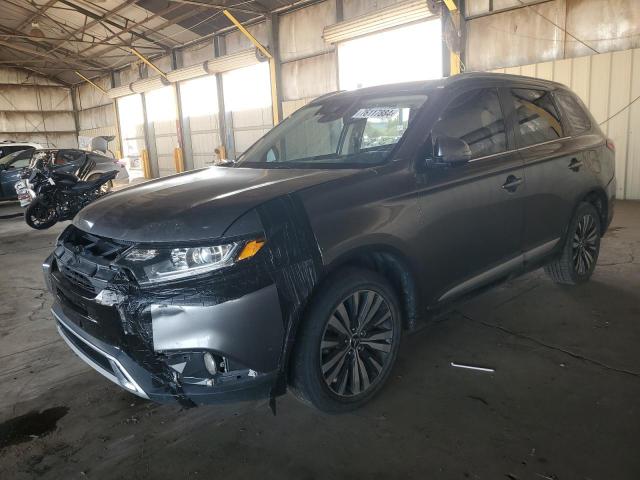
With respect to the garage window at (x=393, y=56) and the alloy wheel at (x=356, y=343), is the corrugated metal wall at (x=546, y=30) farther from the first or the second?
the alloy wheel at (x=356, y=343)

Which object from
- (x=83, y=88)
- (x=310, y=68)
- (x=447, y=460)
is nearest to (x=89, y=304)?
(x=447, y=460)

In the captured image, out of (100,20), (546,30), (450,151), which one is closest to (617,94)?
(546,30)

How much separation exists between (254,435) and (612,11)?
343 inches

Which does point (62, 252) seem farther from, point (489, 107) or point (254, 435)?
point (489, 107)

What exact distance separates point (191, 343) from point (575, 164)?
10.3ft

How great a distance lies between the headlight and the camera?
6.61 ft

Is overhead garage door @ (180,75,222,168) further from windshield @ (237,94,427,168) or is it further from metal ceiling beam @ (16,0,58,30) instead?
windshield @ (237,94,427,168)

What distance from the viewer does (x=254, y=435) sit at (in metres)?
2.35

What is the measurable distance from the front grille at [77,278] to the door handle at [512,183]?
2396 mm

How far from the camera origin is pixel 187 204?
7.44ft

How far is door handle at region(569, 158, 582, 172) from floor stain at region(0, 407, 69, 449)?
3.70 m

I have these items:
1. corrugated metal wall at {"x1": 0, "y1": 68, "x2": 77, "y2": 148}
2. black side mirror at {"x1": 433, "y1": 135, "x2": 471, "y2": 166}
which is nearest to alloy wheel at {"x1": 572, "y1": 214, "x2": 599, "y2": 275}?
black side mirror at {"x1": 433, "y1": 135, "x2": 471, "y2": 166}

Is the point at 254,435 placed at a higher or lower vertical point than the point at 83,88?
lower

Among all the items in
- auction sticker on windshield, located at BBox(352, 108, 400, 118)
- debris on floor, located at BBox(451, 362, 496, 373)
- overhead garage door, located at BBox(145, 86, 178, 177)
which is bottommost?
debris on floor, located at BBox(451, 362, 496, 373)
